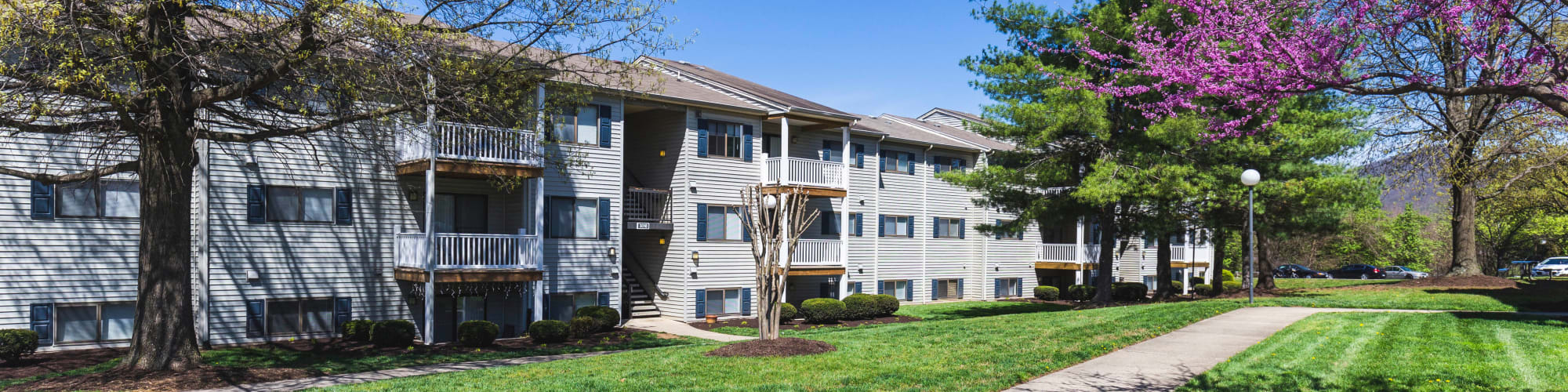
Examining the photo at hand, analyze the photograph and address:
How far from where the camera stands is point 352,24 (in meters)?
12.8

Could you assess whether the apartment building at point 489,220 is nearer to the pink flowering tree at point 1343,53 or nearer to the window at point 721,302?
the window at point 721,302

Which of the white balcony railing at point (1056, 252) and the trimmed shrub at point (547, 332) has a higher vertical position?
the white balcony railing at point (1056, 252)

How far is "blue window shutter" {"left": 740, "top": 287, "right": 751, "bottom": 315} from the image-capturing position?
27.5m

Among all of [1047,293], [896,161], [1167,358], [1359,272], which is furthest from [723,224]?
[1359,272]

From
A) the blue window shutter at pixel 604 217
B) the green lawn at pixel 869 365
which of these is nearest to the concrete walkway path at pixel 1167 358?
the green lawn at pixel 869 365

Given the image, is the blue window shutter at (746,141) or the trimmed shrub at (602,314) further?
the blue window shutter at (746,141)

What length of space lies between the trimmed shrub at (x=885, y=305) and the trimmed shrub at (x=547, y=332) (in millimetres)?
9577


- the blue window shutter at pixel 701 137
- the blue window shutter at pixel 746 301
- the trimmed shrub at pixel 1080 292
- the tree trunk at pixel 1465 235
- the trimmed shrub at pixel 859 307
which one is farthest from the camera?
the trimmed shrub at pixel 1080 292

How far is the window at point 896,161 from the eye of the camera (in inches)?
1284

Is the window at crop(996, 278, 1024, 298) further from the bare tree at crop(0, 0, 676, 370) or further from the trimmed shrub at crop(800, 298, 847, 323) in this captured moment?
the bare tree at crop(0, 0, 676, 370)

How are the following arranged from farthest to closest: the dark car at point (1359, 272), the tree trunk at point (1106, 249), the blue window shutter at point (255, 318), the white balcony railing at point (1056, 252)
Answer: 1. the dark car at point (1359, 272)
2. the white balcony railing at point (1056, 252)
3. the tree trunk at point (1106, 249)
4. the blue window shutter at point (255, 318)

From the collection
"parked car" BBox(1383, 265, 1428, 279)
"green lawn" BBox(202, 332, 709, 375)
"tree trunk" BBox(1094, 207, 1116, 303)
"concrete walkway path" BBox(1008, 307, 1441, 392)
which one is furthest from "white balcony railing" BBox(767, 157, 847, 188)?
"parked car" BBox(1383, 265, 1428, 279)

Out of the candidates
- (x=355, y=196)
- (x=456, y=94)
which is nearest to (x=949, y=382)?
(x=456, y=94)

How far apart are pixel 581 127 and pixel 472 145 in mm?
3274
